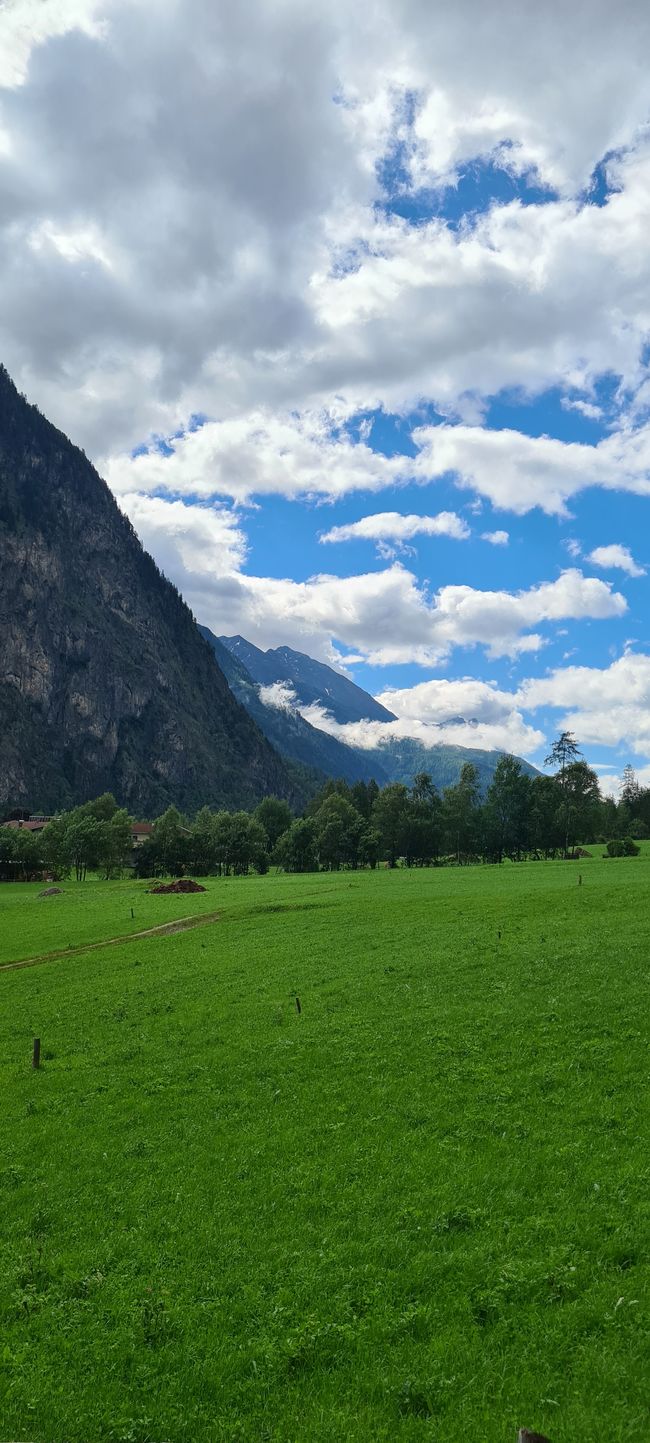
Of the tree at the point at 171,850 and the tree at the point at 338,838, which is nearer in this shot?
the tree at the point at 171,850

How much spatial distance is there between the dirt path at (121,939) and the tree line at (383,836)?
83135 millimetres

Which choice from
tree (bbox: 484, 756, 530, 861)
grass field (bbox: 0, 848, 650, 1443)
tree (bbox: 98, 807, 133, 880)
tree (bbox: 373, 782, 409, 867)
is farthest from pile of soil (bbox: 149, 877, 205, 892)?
tree (bbox: 484, 756, 530, 861)

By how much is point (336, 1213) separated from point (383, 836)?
140577mm

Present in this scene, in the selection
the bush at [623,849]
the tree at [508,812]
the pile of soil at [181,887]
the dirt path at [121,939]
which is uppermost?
the tree at [508,812]

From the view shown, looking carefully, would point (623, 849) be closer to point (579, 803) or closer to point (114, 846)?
point (579, 803)

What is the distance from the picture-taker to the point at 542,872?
8938 centimetres

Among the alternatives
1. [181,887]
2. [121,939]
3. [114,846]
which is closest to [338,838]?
[114,846]

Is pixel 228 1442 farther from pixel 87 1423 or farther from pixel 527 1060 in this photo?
pixel 527 1060

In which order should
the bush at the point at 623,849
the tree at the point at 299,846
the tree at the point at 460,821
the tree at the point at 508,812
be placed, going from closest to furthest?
the bush at the point at 623,849 → the tree at the point at 508,812 → the tree at the point at 460,821 → the tree at the point at 299,846

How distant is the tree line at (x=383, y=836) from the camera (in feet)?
494

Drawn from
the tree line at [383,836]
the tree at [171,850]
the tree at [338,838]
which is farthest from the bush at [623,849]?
the tree at [171,850]

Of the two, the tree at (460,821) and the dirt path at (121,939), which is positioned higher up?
the tree at (460,821)

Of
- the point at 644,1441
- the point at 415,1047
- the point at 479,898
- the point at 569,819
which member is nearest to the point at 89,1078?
the point at 415,1047

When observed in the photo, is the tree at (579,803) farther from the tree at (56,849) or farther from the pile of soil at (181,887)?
the tree at (56,849)
